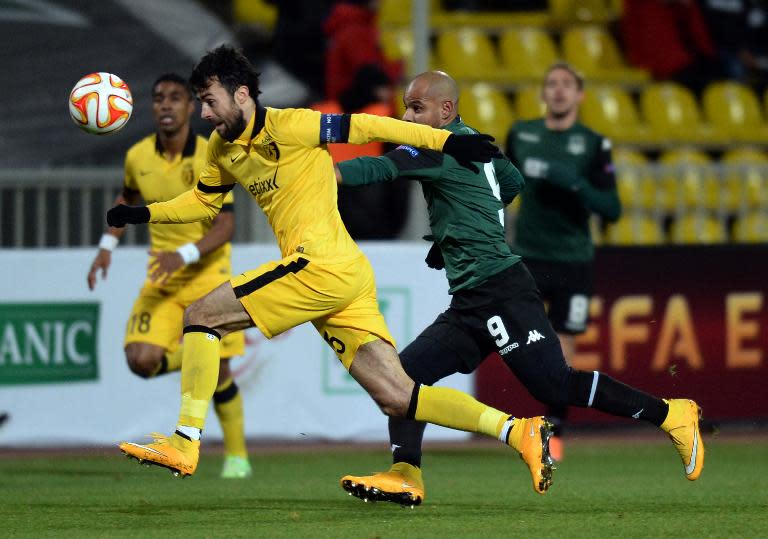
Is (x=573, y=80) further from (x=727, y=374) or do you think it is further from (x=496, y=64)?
(x=496, y=64)

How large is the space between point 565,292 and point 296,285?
3.28 metres

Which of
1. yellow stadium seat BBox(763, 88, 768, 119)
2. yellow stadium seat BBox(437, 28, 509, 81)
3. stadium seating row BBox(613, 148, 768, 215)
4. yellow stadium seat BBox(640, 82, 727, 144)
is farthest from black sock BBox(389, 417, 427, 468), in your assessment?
yellow stadium seat BBox(763, 88, 768, 119)

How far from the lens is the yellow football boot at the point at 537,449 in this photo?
656 cm

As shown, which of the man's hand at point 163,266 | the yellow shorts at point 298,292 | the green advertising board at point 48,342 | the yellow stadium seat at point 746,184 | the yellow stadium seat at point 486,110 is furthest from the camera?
the yellow stadium seat at point 486,110

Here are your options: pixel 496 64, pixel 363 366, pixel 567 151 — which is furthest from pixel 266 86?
pixel 363 366

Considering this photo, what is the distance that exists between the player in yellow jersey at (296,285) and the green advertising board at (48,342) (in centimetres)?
402

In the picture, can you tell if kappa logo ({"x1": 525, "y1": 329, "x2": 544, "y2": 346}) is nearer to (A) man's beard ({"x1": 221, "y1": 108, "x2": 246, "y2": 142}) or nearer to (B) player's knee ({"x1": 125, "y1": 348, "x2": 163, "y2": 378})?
(A) man's beard ({"x1": 221, "y1": 108, "x2": 246, "y2": 142})

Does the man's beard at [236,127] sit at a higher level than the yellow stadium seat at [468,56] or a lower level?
lower

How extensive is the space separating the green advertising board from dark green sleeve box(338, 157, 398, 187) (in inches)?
181

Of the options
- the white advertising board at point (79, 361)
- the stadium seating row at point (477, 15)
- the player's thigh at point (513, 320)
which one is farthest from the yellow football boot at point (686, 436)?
the stadium seating row at point (477, 15)

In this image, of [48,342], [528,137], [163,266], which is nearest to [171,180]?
[163,266]

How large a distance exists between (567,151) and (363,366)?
330 centimetres

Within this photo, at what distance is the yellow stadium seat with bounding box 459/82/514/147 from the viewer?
1387cm

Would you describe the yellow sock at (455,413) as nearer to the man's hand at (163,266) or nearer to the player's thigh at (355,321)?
the player's thigh at (355,321)
